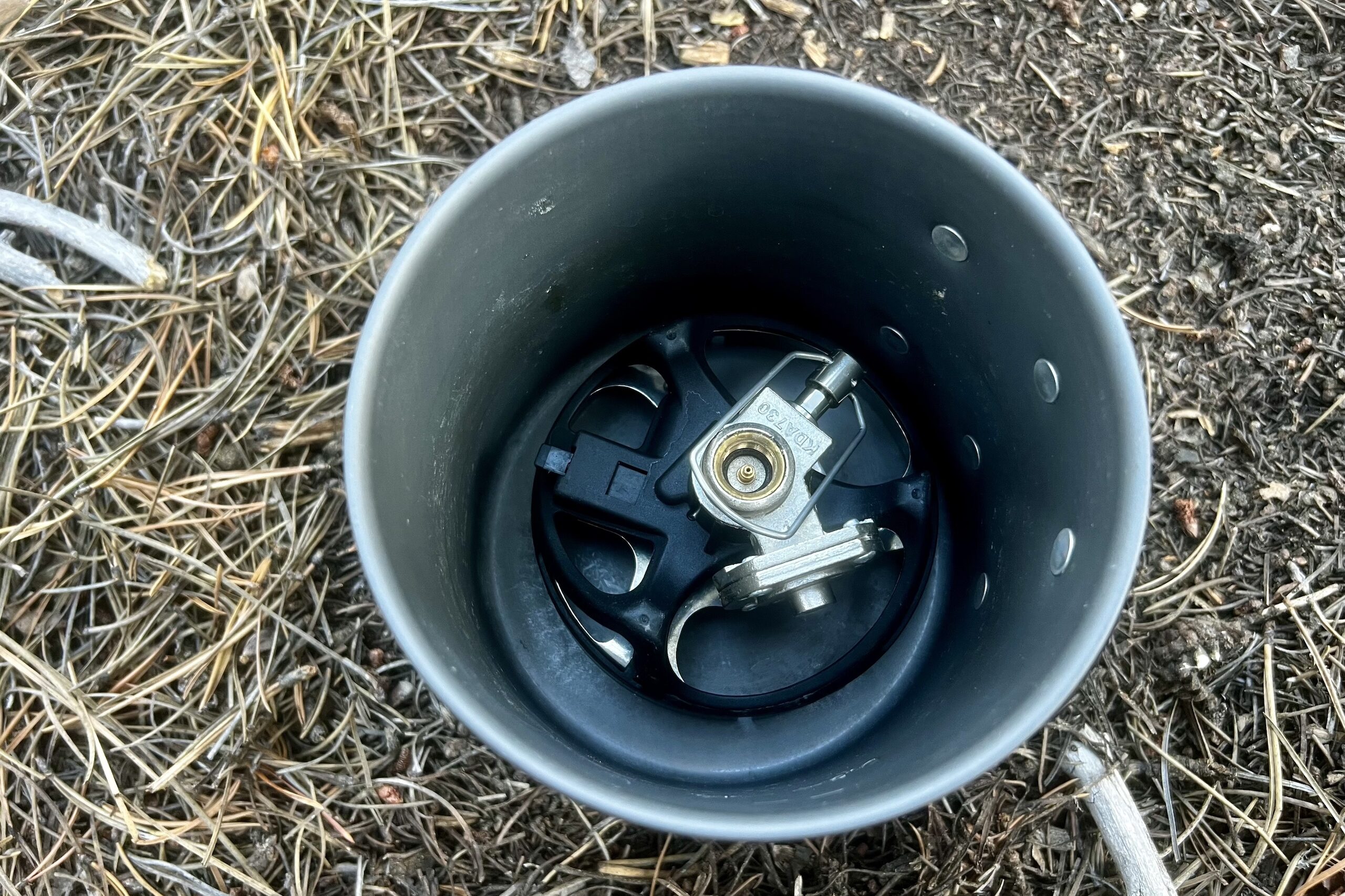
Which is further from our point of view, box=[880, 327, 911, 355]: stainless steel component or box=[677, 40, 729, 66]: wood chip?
box=[677, 40, 729, 66]: wood chip

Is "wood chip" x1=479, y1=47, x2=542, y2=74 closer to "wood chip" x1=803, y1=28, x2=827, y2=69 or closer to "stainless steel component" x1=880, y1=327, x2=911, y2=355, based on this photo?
"wood chip" x1=803, y1=28, x2=827, y2=69

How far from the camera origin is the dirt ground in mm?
1042

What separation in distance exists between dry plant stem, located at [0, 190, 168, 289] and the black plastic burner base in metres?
0.52

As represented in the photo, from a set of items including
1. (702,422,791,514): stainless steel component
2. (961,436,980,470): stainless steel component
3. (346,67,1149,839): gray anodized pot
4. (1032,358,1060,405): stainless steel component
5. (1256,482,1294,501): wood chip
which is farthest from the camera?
(1256,482,1294,501): wood chip

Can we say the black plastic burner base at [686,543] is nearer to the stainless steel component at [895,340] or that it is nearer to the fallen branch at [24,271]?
the stainless steel component at [895,340]

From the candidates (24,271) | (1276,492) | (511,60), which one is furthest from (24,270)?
(1276,492)

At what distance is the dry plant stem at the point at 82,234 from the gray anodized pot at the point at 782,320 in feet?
1.52

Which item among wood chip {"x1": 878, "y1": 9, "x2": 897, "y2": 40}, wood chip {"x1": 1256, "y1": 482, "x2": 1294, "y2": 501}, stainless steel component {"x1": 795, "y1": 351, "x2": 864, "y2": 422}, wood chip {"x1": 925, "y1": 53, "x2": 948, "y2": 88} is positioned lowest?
wood chip {"x1": 1256, "y1": 482, "x2": 1294, "y2": 501}

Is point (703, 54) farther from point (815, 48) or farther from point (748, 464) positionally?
point (748, 464)

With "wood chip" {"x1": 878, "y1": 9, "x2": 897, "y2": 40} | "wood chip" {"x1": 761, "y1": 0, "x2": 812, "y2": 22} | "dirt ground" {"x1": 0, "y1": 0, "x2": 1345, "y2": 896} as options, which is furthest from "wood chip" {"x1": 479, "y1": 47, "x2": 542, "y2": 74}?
"wood chip" {"x1": 878, "y1": 9, "x2": 897, "y2": 40}

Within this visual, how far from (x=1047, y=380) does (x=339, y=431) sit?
0.76m

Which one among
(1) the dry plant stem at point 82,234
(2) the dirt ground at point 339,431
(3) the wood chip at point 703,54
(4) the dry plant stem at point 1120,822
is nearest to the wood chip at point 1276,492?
(2) the dirt ground at point 339,431

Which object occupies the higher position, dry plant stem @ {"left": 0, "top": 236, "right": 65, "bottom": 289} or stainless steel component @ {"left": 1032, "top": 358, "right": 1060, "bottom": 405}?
stainless steel component @ {"left": 1032, "top": 358, "right": 1060, "bottom": 405}

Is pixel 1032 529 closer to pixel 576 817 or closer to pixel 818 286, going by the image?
pixel 818 286
